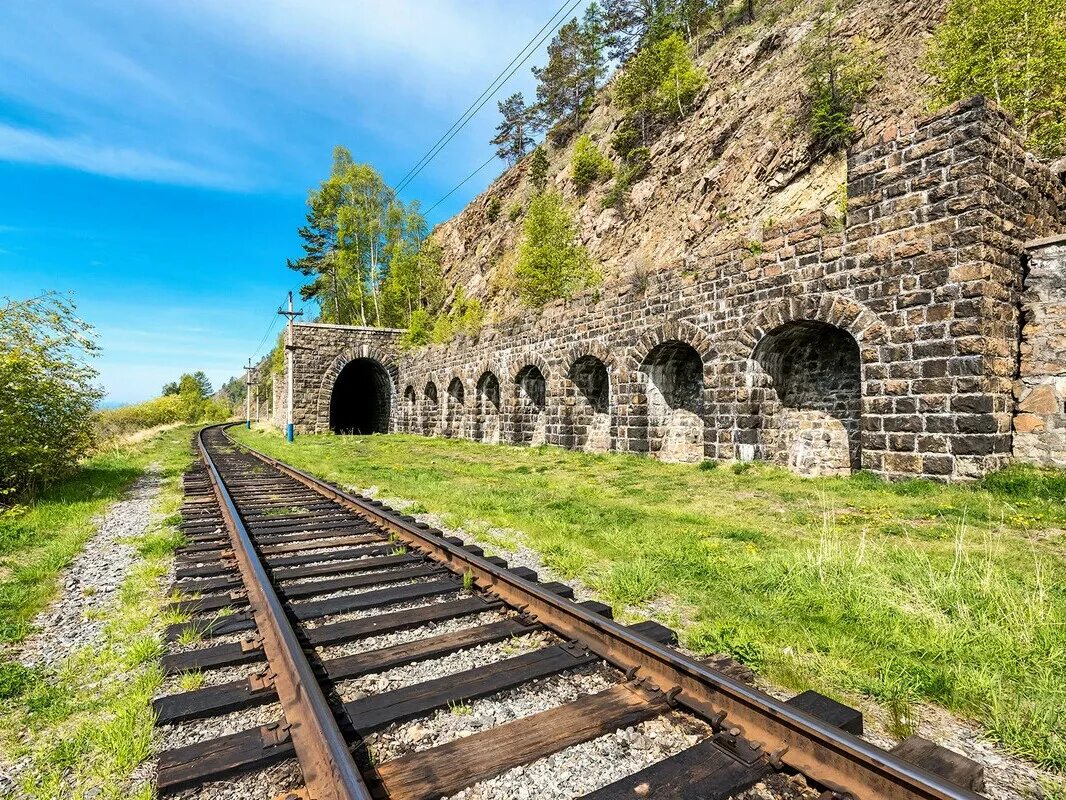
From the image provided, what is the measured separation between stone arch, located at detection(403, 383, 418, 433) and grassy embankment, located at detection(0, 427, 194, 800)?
72.9 feet

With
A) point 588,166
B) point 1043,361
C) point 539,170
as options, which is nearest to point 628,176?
point 588,166

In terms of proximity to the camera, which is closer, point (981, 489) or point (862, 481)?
point (981, 489)

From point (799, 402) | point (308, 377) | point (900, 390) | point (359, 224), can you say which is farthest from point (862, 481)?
point (359, 224)

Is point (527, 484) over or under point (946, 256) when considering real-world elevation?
under

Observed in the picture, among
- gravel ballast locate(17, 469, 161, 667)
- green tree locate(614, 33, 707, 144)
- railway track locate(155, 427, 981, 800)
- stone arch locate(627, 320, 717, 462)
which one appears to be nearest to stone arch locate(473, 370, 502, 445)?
stone arch locate(627, 320, 717, 462)

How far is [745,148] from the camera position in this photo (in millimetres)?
31141

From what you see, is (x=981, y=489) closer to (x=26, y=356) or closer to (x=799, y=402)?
(x=799, y=402)

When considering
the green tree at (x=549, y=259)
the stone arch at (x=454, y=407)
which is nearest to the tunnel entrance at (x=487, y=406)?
the stone arch at (x=454, y=407)

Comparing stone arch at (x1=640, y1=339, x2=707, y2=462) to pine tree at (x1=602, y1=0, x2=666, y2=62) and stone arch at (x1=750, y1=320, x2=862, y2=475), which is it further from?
pine tree at (x1=602, y1=0, x2=666, y2=62)

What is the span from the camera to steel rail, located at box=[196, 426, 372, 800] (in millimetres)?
1925

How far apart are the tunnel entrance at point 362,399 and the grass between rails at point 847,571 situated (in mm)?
23089

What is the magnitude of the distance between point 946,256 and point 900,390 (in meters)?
1.98

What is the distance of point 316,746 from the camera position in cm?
219

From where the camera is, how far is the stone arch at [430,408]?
25.9 metres
